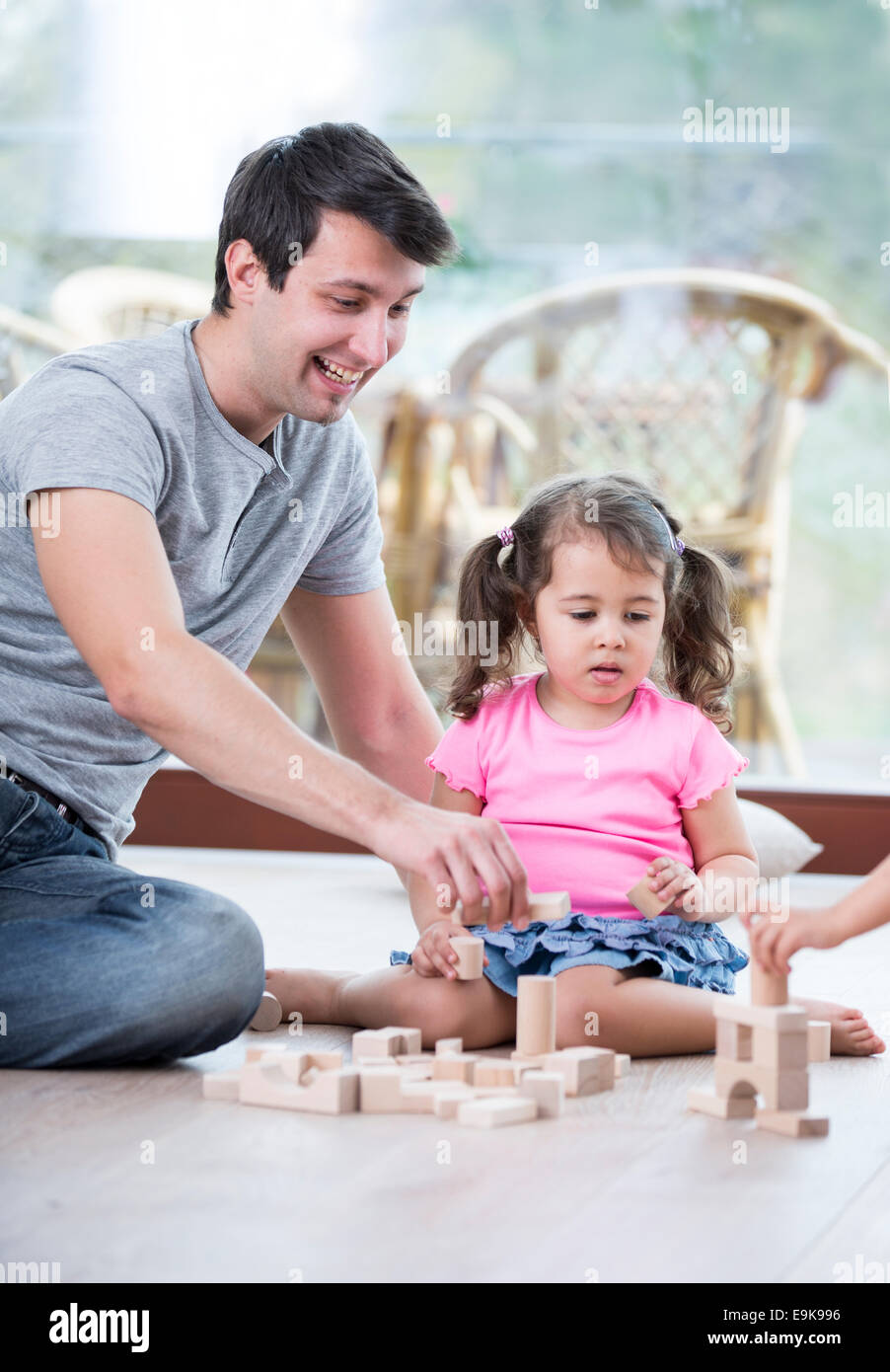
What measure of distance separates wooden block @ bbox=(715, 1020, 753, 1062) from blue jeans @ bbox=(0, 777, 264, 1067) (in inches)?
15.1

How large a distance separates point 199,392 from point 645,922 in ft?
2.06

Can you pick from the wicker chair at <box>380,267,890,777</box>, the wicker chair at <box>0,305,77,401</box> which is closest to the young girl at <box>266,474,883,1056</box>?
the wicker chair at <box>380,267,890,777</box>

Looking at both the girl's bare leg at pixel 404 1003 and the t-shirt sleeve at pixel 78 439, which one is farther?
the girl's bare leg at pixel 404 1003

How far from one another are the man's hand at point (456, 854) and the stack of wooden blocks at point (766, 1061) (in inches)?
7.1

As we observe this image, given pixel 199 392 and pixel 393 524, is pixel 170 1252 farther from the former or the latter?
pixel 393 524

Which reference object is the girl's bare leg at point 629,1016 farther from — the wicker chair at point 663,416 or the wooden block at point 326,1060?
the wicker chair at point 663,416

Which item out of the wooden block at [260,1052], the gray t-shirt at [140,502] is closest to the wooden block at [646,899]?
the wooden block at [260,1052]

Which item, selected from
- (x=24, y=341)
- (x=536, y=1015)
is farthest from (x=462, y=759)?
(x=24, y=341)

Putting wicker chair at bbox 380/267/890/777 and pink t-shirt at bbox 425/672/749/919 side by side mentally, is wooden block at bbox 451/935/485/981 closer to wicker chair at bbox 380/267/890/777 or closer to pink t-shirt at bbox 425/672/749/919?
pink t-shirt at bbox 425/672/749/919

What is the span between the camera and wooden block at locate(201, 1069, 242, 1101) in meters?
1.19

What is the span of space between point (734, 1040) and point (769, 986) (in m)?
0.05

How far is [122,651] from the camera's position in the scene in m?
1.18

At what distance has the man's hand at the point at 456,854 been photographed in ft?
3.64
